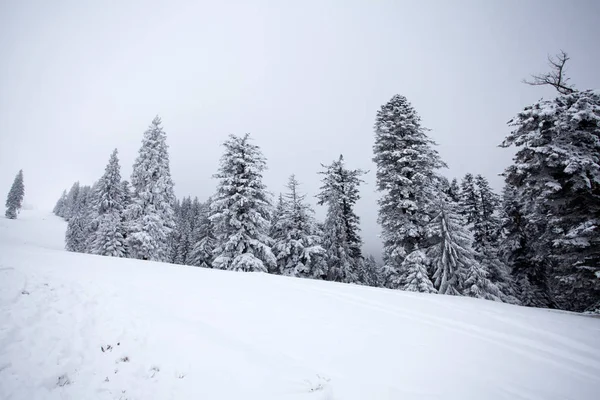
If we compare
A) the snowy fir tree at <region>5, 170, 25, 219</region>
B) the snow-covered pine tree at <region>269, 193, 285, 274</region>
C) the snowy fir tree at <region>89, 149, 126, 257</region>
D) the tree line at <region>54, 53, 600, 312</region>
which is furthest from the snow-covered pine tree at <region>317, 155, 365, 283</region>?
the snowy fir tree at <region>5, 170, 25, 219</region>

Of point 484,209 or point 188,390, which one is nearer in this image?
point 188,390

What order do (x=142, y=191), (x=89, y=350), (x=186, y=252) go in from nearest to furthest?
(x=89, y=350) < (x=142, y=191) < (x=186, y=252)

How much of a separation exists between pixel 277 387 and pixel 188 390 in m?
1.36

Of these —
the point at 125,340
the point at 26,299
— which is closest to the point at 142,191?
the point at 26,299

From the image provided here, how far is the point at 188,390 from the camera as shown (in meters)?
3.81

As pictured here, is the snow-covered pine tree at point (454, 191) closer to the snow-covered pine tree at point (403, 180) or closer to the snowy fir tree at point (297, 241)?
the snow-covered pine tree at point (403, 180)

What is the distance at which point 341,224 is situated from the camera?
19984mm

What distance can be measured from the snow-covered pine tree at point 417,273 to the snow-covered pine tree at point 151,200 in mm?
18394

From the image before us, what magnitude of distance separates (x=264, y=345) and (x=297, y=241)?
14881 mm

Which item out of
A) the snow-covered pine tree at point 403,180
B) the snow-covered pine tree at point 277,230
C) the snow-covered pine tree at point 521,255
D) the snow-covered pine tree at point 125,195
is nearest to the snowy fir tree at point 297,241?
the snow-covered pine tree at point 277,230

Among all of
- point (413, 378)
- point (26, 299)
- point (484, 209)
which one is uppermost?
point (484, 209)

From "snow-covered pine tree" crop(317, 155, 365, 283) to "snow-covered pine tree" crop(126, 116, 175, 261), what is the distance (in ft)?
43.9

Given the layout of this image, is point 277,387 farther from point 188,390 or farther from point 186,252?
point 186,252

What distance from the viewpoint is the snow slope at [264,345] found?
12.8 ft
